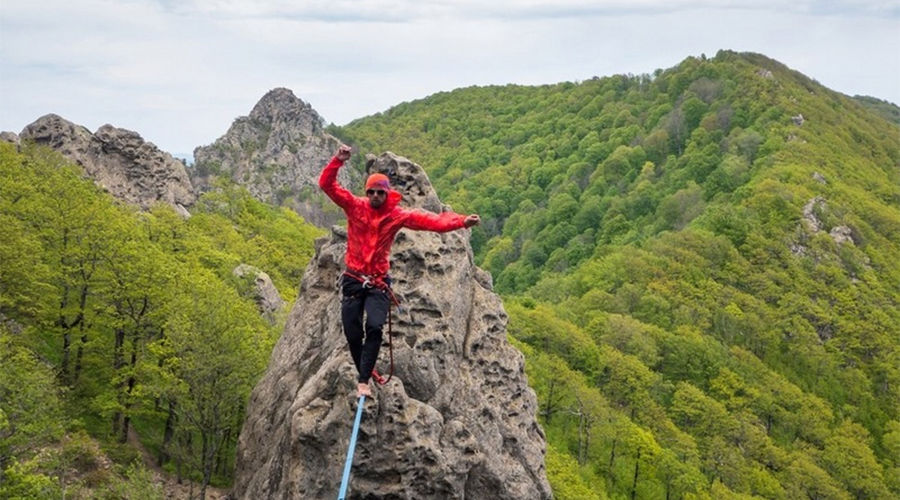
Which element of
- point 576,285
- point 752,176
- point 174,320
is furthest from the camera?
point 752,176

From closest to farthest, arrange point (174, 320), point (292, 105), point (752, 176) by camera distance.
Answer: point (174, 320) < point (752, 176) < point (292, 105)

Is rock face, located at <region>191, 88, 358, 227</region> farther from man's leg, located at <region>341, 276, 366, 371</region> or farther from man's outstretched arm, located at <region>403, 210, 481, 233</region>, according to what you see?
man's outstretched arm, located at <region>403, 210, 481, 233</region>

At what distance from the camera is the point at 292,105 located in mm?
164250

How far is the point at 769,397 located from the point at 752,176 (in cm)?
7603

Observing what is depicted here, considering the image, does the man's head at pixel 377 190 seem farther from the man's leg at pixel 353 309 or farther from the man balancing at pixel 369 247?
the man's leg at pixel 353 309

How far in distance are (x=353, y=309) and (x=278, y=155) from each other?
500 feet

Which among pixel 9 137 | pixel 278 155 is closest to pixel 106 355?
pixel 9 137

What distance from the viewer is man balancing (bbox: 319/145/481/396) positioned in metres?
11.9

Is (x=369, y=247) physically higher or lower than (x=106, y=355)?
higher

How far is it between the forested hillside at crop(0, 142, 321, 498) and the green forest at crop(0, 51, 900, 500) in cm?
13

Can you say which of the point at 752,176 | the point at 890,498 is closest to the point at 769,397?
the point at 890,498

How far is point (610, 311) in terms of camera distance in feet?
334

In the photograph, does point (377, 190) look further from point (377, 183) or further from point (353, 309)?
point (353, 309)

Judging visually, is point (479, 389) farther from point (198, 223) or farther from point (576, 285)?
point (576, 285)
